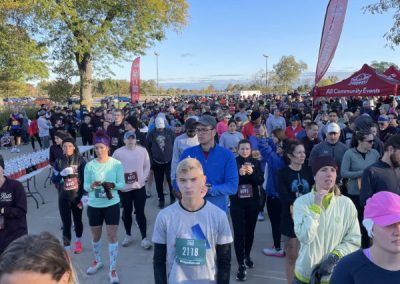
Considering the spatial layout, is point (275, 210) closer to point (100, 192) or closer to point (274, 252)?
point (274, 252)

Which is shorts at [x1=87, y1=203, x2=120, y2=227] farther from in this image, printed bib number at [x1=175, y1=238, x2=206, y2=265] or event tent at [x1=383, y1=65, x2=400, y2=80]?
event tent at [x1=383, y1=65, x2=400, y2=80]

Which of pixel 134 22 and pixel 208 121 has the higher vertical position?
pixel 134 22

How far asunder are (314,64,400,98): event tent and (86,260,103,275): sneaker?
10714 mm

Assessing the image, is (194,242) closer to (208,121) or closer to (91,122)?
(208,121)

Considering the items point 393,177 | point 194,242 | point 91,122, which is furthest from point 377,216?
point 91,122

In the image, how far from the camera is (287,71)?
72125 millimetres

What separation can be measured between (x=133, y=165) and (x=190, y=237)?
124 inches

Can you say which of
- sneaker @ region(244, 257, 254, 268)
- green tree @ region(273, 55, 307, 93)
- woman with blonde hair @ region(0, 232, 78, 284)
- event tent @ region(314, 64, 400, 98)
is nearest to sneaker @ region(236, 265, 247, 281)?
sneaker @ region(244, 257, 254, 268)

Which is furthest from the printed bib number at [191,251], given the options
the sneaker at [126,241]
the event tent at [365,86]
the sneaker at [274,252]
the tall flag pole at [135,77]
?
the tall flag pole at [135,77]

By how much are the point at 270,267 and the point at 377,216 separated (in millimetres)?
3333

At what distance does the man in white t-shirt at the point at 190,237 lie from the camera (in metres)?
2.47

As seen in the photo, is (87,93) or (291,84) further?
(291,84)

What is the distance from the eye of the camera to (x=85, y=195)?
5469mm

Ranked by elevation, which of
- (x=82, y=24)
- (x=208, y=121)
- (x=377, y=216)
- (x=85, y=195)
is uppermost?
(x=82, y=24)
